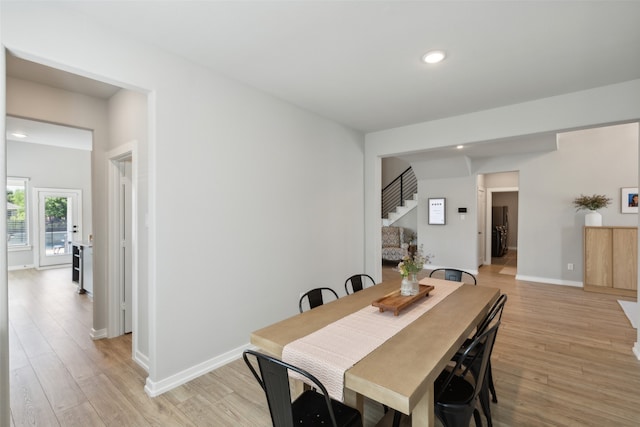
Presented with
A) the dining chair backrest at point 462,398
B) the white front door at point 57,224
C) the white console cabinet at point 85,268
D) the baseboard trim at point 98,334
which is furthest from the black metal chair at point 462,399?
the white front door at point 57,224

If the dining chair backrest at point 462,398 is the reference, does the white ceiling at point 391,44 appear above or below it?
above

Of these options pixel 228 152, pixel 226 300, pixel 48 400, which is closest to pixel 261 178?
pixel 228 152

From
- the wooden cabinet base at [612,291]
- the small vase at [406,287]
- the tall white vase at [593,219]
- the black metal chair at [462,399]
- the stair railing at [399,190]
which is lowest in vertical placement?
the wooden cabinet base at [612,291]

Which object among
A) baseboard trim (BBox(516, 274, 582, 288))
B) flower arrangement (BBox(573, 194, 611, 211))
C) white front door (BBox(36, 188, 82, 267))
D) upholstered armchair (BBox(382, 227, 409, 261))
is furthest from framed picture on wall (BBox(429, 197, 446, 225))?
white front door (BBox(36, 188, 82, 267))

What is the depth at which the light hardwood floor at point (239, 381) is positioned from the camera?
2104 millimetres

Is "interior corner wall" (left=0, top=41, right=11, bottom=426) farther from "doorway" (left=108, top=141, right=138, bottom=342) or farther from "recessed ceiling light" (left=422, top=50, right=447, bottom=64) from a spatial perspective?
"recessed ceiling light" (left=422, top=50, right=447, bottom=64)

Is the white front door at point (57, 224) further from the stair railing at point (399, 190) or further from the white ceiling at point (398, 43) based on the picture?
the stair railing at point (399, 190)

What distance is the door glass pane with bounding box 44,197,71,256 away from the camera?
7.61 m

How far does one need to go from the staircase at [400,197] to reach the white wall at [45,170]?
332 inches

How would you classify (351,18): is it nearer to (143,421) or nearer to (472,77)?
(472,77)

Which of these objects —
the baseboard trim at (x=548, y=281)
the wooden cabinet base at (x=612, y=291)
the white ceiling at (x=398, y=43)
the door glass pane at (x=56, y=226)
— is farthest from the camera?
the door glass pane at (x=56, y=226)

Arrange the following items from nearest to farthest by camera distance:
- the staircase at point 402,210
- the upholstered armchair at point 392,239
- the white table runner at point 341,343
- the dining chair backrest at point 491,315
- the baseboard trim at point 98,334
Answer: the white table runner at point 341,343 < the dining chair backrest at point 491,315 < the baseboard trim at point 98,334 < the upholstered armchair at point 392,239 < the staircase at point 402,210

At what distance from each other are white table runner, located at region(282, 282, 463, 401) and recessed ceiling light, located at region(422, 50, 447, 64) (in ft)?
6.54

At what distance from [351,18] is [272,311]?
2828 millimetres
